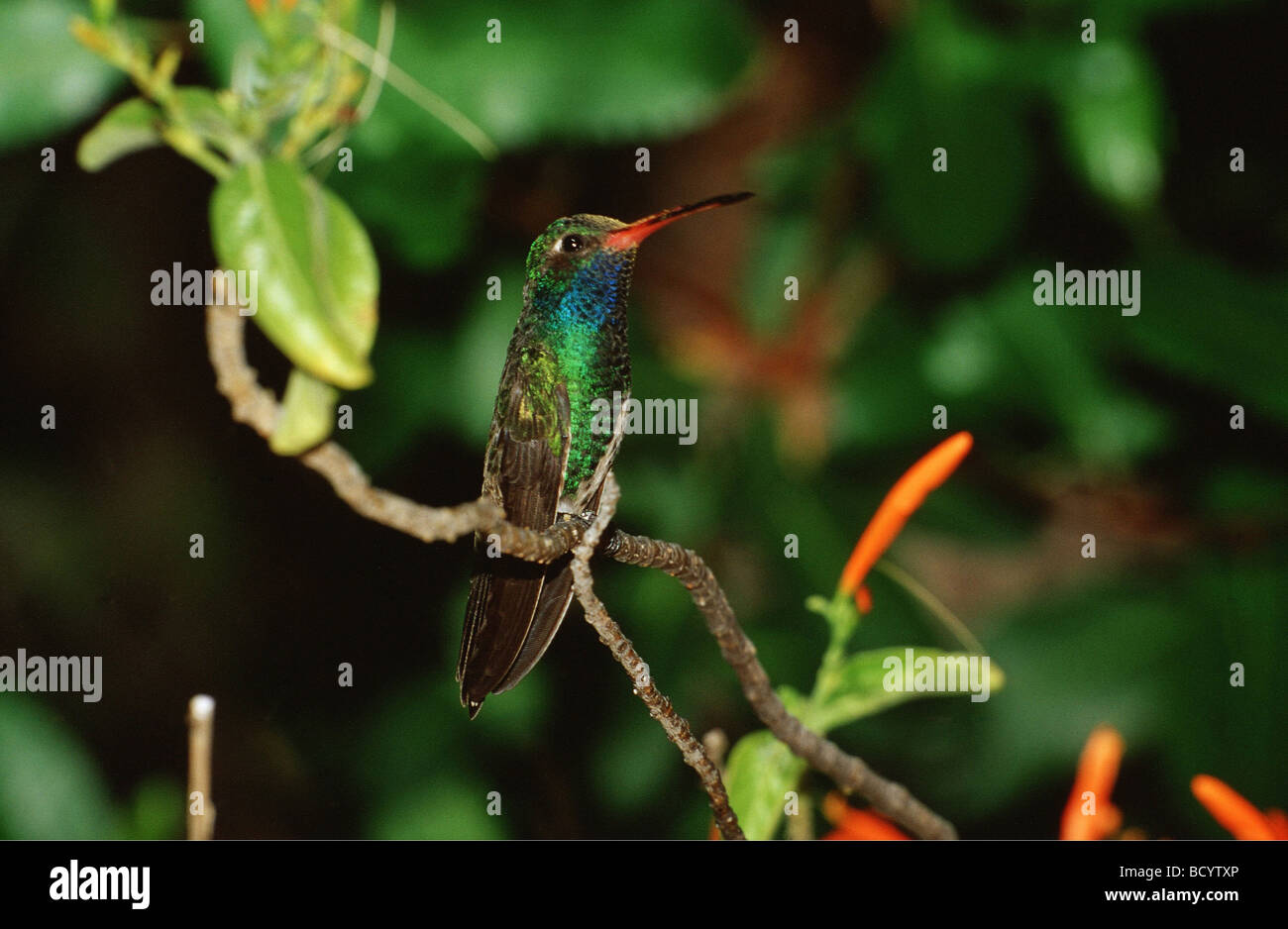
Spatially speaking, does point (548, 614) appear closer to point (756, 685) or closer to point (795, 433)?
point (756, 685)

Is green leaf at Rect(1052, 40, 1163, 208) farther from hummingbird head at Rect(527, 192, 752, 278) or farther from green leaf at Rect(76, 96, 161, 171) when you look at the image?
green leaf at Rect(76, 96, 161, 171)

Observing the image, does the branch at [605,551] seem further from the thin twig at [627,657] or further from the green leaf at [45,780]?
the green leaf at [45,780]

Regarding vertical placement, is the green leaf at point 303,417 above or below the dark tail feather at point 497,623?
above

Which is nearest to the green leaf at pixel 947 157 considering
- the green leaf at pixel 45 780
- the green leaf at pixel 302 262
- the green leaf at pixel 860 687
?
the green leaf at pixel 860 687

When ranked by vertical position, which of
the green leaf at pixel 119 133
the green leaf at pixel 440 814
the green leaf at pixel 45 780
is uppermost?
the green leaf at pixel 119 133

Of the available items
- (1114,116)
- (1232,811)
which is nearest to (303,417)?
(1232,811)

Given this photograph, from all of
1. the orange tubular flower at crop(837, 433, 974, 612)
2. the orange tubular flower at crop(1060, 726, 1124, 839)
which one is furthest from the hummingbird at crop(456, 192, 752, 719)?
the orange tubular flower at crop(1060, 726, 1124, 839)

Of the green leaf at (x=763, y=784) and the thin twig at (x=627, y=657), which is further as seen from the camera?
the green leaf at (x=763, y=784)
